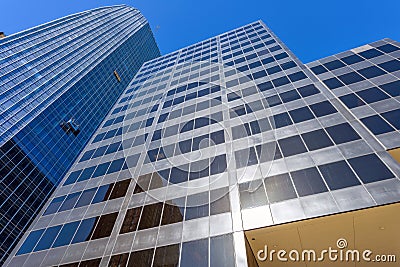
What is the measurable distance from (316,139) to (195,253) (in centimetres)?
1207

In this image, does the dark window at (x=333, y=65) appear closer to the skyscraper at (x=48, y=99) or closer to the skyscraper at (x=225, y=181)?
the skyscraper at (x=225, y=181)

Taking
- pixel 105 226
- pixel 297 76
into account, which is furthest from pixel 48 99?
pixel 297 76

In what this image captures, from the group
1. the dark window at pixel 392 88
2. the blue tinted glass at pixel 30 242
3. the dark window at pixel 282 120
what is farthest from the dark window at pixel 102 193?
the dark window at pixel 392 88

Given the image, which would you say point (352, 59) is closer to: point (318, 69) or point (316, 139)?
point (318, 69)

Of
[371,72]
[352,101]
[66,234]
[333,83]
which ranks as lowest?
[333,83]

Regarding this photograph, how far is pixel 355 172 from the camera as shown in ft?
49.5

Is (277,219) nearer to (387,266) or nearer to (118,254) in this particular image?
(387,266)

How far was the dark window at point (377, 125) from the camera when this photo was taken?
705 inches

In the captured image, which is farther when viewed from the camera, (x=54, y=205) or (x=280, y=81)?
(x=280, y=81)

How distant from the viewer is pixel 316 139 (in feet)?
61.6

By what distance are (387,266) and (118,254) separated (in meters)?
16.2

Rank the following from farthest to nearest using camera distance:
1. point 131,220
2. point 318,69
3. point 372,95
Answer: point 318,69
point 372,95
point 131,220

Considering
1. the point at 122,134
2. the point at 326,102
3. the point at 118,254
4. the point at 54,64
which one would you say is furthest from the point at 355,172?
the point at 54,64

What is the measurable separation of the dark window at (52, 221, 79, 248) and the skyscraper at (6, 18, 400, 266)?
0.32 ft
